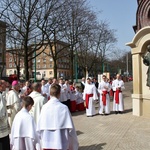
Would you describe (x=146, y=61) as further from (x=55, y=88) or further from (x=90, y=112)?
(x=55, y=88)

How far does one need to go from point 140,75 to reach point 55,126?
872 centimetres

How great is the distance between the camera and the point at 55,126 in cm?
440

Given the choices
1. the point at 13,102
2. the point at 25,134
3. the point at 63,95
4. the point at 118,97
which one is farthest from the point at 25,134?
the point at 118,97

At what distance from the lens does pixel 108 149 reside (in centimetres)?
700

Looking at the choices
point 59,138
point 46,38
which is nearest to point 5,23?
point 46,38

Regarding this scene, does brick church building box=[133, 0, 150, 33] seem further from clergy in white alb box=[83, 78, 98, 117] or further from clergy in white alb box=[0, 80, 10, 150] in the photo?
clergy in white alb box=[0, 80, 10, 150]

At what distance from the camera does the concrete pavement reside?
24.1 feet

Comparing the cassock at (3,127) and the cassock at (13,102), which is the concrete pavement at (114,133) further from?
the cassock at (3,127)

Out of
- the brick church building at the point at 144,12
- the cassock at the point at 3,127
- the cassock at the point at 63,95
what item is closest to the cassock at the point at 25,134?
the cassock at the point at 3,127

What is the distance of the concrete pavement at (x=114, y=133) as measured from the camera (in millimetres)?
7332

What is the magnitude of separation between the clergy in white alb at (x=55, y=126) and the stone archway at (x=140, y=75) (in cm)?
813

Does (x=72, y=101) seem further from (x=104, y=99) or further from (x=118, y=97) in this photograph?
(x=118, y=97)

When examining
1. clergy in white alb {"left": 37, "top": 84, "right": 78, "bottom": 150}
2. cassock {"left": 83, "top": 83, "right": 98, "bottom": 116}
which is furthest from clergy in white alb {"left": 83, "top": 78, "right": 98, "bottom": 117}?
Answer: clergy in white alb {"left": 37, "top": 84, "right": 78, "bottom": 150}

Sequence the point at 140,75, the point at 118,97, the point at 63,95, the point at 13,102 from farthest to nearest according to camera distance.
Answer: the point at 63,95 < the point at 118,97 < the point at 140,75 < the point at 13,102
